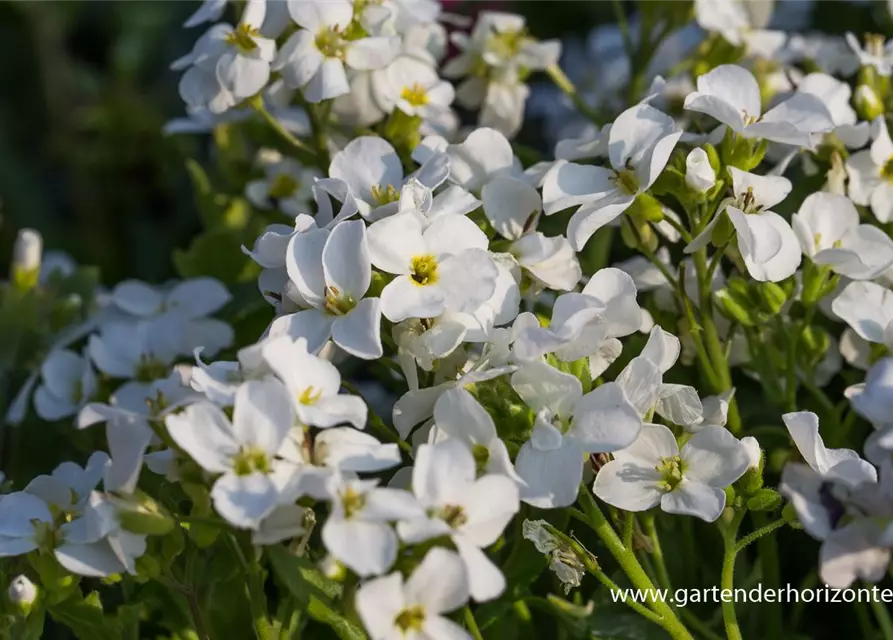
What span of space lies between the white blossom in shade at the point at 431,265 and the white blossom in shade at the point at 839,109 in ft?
1.21

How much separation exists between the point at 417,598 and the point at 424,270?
230mm

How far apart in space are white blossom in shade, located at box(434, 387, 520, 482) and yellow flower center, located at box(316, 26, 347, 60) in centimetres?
40

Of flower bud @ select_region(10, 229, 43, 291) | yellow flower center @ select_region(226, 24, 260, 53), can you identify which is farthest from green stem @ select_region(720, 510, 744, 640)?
flower bud @ select_region(10, 229, 43, 291)

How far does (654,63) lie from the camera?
1453 millimetres

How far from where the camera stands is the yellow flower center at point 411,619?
0.65 metres

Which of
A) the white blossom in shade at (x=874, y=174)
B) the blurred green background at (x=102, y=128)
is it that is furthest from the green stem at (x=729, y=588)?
the blurred green background at (x=102, y=128)

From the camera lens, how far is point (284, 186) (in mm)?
1244

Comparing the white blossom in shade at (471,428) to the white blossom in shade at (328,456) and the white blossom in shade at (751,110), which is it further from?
the white blossom in shade at (751,110)

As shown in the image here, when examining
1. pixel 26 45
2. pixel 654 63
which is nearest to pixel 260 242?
pixel 654 63

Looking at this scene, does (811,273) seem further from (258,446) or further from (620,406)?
(258,446)

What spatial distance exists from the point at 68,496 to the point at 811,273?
23.1 inches

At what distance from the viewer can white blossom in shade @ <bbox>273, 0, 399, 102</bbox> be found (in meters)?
0.97

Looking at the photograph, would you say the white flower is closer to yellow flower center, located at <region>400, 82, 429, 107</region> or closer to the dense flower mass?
the dense flower mass

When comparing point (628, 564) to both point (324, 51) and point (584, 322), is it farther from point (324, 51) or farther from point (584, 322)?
point (324, 51)
